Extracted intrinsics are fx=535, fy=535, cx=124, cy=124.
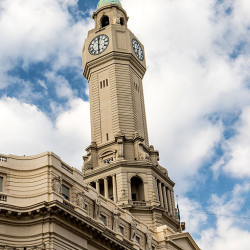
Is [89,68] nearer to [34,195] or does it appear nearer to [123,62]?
[123,62]

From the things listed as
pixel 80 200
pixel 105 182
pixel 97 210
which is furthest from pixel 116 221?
pixel 105 182

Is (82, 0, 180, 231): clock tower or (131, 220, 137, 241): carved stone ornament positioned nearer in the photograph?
(131, 220, 137, 241): carved stone ornament

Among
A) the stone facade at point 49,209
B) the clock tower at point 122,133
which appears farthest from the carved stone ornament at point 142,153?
the stone facade at point 49,209

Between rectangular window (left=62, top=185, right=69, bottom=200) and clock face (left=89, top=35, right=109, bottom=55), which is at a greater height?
clock face (left=89, top=35, right=109, bottom=55)

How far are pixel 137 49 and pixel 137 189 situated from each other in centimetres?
2728

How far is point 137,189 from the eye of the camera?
267 feet

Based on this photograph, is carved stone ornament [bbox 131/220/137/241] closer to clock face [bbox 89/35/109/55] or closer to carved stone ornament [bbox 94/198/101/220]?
carved stone ornament [bbox 94/198/101/220]

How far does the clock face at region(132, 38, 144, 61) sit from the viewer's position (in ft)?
310

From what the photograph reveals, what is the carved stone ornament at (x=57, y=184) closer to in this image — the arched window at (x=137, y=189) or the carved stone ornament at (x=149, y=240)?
the carved stone ornament at (x=149, y=240)

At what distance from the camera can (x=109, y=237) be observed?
165 feet

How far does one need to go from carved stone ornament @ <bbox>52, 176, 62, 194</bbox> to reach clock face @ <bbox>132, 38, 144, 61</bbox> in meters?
50.9

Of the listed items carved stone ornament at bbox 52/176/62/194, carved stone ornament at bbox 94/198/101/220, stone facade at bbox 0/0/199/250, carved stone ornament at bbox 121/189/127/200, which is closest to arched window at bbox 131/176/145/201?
stone facade at bbox 0/0/199/250

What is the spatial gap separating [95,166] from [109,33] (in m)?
24.7

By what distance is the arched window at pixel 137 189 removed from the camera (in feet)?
263
